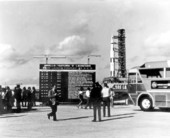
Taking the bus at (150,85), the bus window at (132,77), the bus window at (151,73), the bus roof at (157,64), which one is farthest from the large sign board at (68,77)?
the bus roof at (157,64)

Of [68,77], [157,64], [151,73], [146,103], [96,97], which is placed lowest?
[146,103]

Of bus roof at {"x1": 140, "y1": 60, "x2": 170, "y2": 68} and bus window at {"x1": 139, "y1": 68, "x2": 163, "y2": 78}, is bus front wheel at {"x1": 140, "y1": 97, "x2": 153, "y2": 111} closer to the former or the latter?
bus window at {"x1": 139, "y1": 68, "x2": 163, "y2": 78}

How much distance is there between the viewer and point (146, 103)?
21.6m

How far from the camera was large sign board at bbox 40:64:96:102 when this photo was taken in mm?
29812

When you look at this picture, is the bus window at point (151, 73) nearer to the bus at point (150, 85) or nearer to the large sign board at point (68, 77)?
the bus at point (150, 85)

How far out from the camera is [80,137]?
10523mm

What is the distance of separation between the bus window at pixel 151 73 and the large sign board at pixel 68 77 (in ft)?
27.3

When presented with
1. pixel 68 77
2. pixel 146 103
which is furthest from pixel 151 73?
pixel 68 77

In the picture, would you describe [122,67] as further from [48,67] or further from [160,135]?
[160,135]

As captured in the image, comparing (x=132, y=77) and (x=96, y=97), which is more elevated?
(x=132, y=77)

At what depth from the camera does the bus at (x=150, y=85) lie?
2077cm

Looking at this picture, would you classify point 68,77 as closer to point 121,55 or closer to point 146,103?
point 146,103

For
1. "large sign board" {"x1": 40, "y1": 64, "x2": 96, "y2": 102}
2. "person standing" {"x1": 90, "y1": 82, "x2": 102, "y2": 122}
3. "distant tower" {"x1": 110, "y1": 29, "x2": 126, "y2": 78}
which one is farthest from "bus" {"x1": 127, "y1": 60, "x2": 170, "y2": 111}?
"distant tower" {"x1": 110, "y1": 29, "x2": 126, "y2": 78}

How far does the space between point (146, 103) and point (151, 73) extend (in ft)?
5.81
